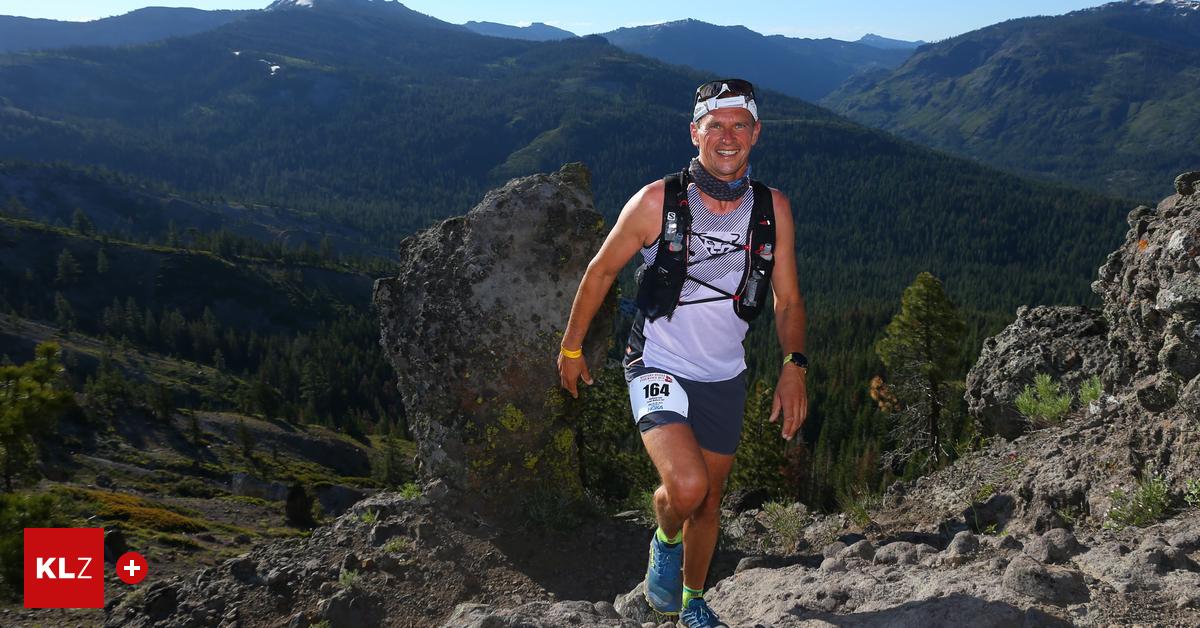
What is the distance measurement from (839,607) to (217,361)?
163 metres

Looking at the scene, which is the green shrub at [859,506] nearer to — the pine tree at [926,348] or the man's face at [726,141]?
the man's face at [726,141]

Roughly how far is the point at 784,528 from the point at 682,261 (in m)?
5.84

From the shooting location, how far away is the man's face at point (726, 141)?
19.4 feet

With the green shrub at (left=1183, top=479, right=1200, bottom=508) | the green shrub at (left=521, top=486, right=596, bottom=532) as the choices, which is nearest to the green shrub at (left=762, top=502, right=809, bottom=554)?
the green shrub at (left=521, top=486, right=596, bottom=532)

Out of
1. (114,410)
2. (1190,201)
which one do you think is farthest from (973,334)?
(114,410)

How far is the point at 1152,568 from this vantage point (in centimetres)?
568

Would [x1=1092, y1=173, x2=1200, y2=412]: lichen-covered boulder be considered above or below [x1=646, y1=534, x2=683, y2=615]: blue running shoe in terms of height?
above

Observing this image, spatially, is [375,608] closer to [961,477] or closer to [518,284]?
[518,284]

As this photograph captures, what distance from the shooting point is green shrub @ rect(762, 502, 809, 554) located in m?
10.1

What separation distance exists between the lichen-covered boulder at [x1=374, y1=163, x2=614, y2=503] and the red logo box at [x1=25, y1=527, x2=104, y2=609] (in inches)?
245

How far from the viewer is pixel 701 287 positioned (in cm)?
595

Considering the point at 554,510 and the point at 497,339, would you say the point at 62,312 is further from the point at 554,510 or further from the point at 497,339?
the point at 554,510

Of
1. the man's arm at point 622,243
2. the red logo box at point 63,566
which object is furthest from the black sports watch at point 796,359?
the red logo box at point 63,566

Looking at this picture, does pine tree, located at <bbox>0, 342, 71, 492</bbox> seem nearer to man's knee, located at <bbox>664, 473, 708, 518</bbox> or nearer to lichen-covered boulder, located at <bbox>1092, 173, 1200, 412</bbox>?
man's knee, located at <bbox>664, 473, 708, 518</bbox>
